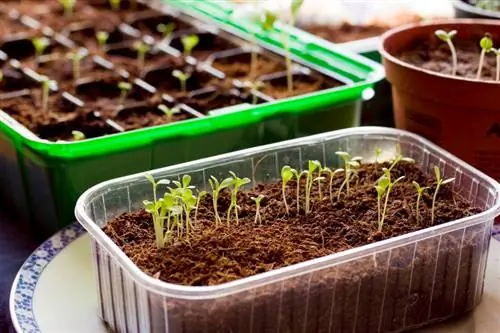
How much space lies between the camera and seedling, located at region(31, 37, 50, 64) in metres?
1.47

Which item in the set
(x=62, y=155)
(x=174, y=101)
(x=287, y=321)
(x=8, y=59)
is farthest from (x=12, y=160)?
(x=287, y=321)

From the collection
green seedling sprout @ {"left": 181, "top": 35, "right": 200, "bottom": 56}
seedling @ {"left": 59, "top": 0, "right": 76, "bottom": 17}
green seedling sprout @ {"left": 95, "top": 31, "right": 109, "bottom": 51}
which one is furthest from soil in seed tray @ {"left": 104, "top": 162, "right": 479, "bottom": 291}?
seedling @ {"left": 59, "top": 0, "right": 76, "bottom": 17}

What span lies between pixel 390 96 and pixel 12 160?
1.99ft

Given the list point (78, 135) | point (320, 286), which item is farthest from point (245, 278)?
point (78, 135)

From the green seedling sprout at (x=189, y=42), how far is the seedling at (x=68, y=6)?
0.27m

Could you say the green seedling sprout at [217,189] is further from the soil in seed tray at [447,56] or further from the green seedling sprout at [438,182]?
the soil in seed tray at [447,56]

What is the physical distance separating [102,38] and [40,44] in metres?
0.11

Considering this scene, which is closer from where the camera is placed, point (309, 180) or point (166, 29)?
point (309, 180)

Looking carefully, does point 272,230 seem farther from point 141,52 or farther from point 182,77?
point 141,52

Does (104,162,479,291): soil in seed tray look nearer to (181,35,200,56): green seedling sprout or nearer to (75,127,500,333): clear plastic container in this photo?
(75,127,500,333): clear plastic container

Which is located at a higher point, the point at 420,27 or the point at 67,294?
the point at 420,27

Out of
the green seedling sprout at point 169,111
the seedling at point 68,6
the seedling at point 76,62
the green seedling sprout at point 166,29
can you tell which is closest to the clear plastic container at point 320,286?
the green seedling sprout at point 169,111

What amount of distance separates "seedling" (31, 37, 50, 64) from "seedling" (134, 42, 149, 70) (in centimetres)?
16

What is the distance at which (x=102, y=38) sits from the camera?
1.52 metres
